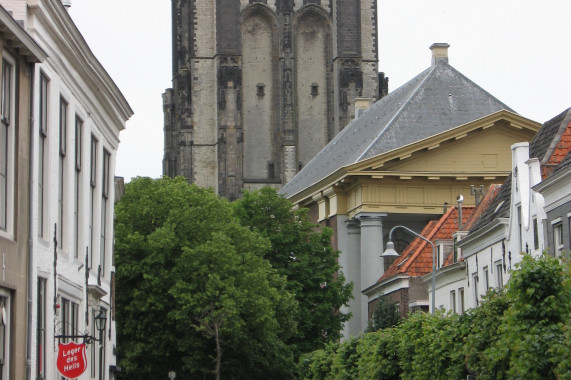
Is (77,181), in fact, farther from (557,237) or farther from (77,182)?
(557,237)

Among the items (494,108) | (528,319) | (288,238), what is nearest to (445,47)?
(494,108)

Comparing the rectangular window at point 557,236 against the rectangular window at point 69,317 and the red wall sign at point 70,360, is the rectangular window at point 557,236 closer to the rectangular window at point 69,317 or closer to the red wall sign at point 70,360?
the rectangular window at point 69,317

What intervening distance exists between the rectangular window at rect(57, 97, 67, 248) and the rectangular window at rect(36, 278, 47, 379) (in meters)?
2.38

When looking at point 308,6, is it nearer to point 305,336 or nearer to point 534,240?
point 305,336

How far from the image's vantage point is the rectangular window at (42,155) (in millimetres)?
28656

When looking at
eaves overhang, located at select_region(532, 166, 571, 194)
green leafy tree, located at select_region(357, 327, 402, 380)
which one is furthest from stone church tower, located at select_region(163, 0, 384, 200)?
eaves overhang, located at select_region(532, 166, 571, 194)

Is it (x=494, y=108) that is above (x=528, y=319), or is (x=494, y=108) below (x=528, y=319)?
above

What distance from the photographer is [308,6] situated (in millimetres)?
106062

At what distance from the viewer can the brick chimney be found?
261 feet

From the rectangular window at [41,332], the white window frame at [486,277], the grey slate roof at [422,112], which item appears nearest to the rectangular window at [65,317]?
the rectangular window at [41,332]

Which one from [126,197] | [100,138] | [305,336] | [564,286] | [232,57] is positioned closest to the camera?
[564,286]

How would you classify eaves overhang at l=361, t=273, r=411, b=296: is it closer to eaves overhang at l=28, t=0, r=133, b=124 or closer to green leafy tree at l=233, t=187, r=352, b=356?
green leafy tree at l=233, t=187, r=352, b=356

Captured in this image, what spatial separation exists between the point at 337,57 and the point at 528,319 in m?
79.4

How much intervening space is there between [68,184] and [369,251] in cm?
4020
